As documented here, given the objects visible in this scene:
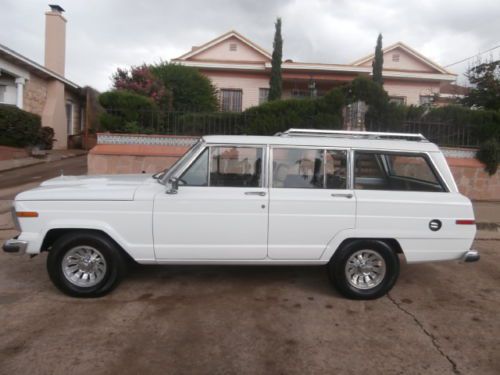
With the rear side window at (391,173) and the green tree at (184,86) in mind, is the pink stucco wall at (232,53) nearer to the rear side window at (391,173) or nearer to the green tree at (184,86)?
the green tree at (184,86)

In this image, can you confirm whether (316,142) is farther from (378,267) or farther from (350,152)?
(378,267)

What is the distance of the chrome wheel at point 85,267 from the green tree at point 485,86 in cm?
1372

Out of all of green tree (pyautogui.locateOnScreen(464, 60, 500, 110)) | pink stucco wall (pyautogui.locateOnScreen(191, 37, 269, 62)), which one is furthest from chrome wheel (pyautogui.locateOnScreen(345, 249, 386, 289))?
pink stucco wall (pyautogui.locateOnScreen(191, 37, 269, 62))

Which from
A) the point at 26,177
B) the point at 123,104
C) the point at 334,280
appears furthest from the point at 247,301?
the point at 26,177

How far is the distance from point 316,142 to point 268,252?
1.32 meters

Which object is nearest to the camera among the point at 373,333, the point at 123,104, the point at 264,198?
the point at 373,333

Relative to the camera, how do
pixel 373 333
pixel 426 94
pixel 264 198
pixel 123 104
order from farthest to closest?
pixel 426 94, pixel 123 104, pixel 264 198, pixel 373 333

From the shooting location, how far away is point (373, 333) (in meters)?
3.76

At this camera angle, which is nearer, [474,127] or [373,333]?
[373,333]

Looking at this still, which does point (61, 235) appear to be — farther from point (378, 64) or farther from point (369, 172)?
point (378, 64)

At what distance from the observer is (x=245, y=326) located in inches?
151

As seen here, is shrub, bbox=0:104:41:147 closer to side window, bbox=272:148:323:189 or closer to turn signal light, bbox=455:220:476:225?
side window, bbox=272:148:323:189

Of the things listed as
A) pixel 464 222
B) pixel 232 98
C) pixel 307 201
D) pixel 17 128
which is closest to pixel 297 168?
pixel 307 201

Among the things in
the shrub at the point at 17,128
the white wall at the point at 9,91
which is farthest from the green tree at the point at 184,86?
the white wall at the point at 9,91
